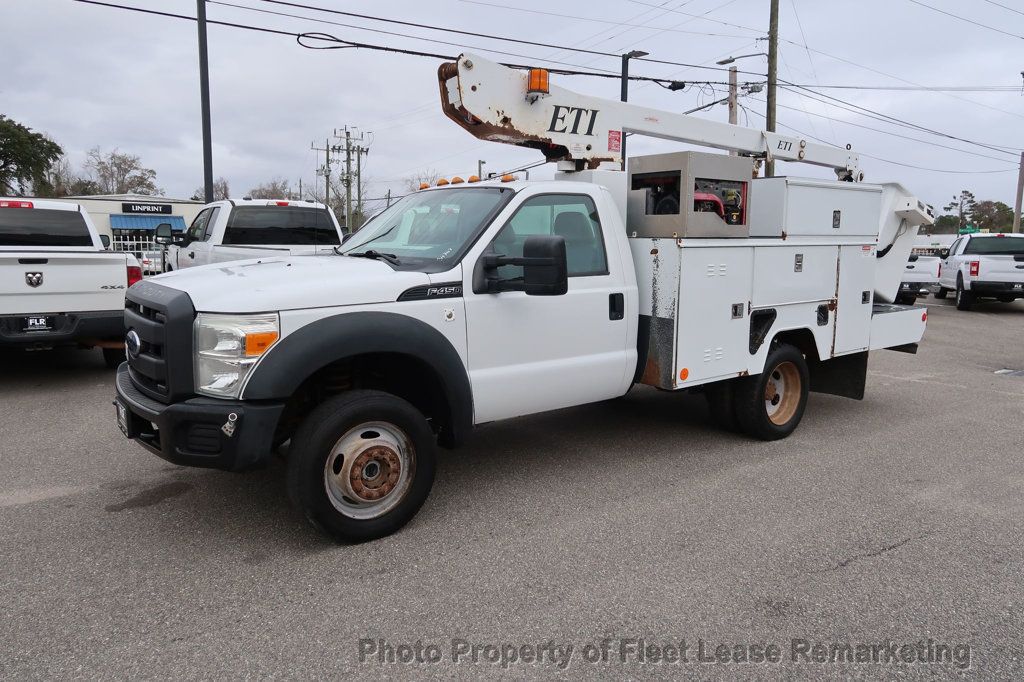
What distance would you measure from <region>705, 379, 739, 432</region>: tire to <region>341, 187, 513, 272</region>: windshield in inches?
101

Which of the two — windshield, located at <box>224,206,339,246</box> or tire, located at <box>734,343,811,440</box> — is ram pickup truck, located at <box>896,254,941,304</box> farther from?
windshield, located at <box>224,206,339,246</box>

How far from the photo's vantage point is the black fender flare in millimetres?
3680

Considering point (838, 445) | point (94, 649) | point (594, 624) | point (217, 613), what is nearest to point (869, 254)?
point (838, 445)

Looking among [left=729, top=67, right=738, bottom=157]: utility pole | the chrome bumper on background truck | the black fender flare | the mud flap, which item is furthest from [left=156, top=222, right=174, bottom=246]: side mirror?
[left=729, top=67, right=738, bottom=157]: utility pole

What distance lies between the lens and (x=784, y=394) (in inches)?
252

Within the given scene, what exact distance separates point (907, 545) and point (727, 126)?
14.4 feet

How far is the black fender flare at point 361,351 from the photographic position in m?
3.68

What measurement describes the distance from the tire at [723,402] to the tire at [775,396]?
0.14 feet

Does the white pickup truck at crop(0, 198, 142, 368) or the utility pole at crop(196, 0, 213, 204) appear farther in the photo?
the utility pole at crop(196, 0, 213, 204)

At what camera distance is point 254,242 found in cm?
1050

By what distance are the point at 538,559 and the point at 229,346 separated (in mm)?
1928

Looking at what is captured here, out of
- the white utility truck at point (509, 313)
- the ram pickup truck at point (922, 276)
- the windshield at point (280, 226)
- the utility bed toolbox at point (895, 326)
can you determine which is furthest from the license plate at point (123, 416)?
the ram pickup truck at point (922, 276)

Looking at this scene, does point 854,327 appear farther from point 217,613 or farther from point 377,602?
point 217,613

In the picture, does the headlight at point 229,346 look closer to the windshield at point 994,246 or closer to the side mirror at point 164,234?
the side mirror at point 164,234
